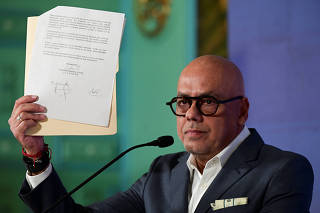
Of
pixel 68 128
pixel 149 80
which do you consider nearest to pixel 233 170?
pixel 68 128

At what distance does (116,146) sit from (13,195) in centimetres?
83

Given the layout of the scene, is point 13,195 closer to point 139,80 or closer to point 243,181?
point 139,80

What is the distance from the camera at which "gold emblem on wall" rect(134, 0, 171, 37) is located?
3.27m

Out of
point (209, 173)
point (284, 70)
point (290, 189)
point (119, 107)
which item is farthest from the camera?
point (119, 107)

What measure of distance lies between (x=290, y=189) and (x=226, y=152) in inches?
12.1

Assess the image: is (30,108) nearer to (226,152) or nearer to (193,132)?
(193,132)

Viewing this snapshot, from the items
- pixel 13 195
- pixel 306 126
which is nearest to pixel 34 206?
pixel 306 126

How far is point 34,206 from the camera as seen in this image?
1782mm

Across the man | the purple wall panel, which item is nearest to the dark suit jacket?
the man

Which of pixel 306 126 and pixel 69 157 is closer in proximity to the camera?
pixel 306 126

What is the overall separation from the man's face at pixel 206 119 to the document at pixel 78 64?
11.8 inches

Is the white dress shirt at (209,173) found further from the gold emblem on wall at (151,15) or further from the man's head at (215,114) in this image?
the gold emblem on wall at (151,15)

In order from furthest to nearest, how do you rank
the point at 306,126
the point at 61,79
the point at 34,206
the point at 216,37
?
1. the point at 216,37
2. the point at 306,126
3. the point at 34,206
4. the point at 61,79

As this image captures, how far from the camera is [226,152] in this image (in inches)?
72.7
